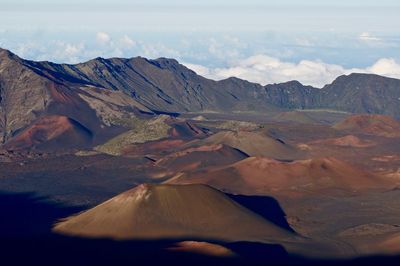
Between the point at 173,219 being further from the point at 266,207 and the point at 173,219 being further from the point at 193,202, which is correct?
the point at 266,207

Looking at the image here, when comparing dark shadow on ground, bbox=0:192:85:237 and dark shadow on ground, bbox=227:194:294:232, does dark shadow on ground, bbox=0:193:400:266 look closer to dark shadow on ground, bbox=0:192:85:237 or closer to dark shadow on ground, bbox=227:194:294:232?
dark shadow on ground, bbox=0:192:85:237

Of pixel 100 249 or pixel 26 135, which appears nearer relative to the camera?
pixel 100 249

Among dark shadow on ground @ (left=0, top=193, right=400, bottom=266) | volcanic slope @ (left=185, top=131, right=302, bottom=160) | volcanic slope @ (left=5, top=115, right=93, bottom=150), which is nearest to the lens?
dark shadow on ground @ (left=0, top=193, right=400, bottom=266)

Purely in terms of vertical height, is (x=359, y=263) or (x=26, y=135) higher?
(x=26, y=135)

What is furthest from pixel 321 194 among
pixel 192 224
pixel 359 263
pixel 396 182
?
pixel 359 263

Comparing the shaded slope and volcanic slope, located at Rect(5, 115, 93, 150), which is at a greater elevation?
volcanic slope, located at Rect(5, 115, 93, 150)

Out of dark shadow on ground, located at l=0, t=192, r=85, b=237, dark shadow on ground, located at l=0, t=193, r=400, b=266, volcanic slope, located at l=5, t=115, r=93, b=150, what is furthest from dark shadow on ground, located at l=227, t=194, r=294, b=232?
volcanic slope, located at l=5, t=115, r=93, b=150

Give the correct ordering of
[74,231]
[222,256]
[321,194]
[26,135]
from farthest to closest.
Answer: [26,135]
[321,194]
[74,231]
[222,256]

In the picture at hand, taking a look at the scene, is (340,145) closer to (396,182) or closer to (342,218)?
(396,182)
